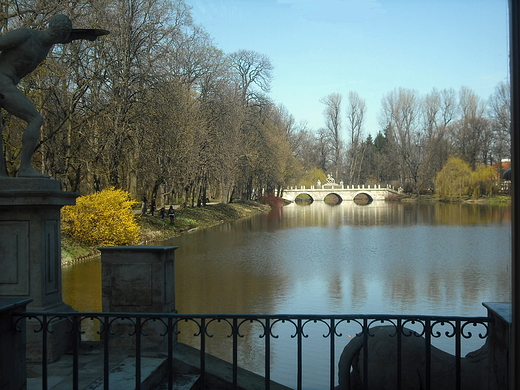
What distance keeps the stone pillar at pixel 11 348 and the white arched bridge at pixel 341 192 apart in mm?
68542

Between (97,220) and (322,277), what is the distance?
8023mm

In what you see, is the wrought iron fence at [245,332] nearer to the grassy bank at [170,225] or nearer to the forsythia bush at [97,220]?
the grassy bank at [170,225]

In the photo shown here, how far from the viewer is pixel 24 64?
5176 millimetres

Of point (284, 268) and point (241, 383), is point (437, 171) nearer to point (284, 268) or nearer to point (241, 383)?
point (284, 268)

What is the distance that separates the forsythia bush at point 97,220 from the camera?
16.9 m

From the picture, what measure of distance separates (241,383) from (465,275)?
942cm

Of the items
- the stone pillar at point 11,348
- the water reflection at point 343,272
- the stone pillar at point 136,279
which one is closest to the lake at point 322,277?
the water reflection at point 343,272

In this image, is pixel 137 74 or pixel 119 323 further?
pixel 137 74

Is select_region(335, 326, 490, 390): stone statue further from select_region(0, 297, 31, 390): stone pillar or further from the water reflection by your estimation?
select_region(0, 297, 31, 390): stone pillar

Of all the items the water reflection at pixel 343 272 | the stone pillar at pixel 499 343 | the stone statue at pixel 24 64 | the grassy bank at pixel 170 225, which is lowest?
the water reflection at pixel 343 272

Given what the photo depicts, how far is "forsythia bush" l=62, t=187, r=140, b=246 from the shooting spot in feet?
55.3

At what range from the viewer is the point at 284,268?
14.4m

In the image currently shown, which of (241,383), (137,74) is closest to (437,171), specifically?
(137,74)

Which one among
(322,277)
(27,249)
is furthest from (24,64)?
(322,277)
